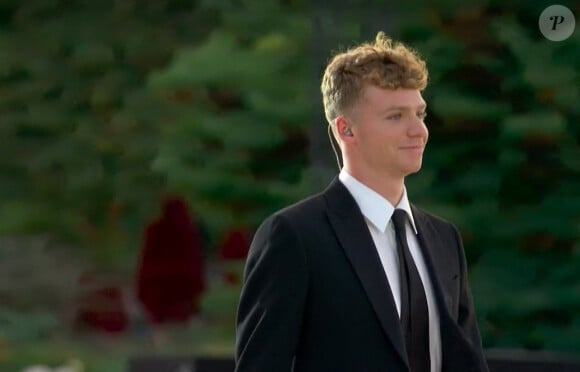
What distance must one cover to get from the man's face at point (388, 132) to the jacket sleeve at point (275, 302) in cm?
22

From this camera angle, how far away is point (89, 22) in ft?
23.2

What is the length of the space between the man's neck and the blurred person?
438 cm

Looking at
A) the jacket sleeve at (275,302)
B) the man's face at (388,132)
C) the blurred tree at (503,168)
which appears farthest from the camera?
the blurred tree at (503,168)

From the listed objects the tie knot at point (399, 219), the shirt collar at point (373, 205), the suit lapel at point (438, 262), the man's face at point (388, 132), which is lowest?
the suit lapel at point (438, 262)

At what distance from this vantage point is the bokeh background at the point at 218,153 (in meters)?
6.29

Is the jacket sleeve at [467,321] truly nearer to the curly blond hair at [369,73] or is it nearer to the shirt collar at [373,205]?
the shirt collar at [373,205]

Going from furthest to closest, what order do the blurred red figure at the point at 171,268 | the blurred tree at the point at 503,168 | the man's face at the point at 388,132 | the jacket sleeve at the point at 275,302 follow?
the blurred red figure at the point at 171,268, the blurred tree at the point at 503,168, the man's face at the point at 388,132, the jacket sleeve at the point at 275,302

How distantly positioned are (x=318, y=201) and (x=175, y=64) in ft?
14.9

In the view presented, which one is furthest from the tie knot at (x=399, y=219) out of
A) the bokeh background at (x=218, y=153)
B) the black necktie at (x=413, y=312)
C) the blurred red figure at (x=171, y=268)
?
the blurred red figure at (x=171, y=268)

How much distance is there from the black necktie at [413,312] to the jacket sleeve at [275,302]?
21 cm

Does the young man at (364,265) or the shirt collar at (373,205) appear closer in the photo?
the young man at (364,265)

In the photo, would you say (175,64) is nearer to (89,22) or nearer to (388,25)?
(89,22)

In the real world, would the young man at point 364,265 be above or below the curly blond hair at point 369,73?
below

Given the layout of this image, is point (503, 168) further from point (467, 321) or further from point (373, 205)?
point (373, 205)
